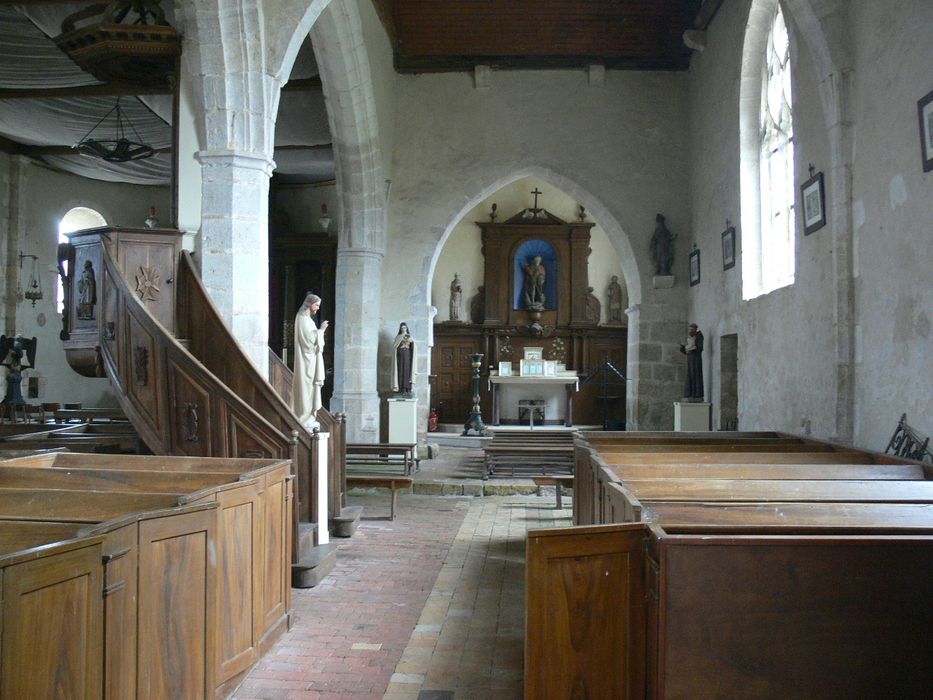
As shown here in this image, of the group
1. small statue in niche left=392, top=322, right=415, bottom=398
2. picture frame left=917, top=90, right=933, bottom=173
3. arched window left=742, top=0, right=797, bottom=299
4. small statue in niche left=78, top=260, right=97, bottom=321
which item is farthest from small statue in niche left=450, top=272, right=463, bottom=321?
picture frame left=917, top=90, right=933, bottom=173

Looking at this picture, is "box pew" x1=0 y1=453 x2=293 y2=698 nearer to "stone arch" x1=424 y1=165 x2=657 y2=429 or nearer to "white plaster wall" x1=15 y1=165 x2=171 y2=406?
"stone arch" x1=424 y1=165 x2=657 y2=429

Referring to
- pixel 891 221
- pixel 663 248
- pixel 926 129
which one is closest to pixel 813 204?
pixel 891 221

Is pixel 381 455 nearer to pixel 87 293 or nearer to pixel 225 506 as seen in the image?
pixel 87 293

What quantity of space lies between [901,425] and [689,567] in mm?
3786

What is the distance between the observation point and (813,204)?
23.6 ft

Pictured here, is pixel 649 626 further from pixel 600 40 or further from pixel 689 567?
pixel 600 40

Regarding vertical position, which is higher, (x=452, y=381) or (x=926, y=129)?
(x=926, y=129)

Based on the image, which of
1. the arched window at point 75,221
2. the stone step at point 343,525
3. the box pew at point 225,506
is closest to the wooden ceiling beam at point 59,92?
the arched window at point 75,221

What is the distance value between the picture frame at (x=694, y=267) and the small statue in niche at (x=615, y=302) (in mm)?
3970

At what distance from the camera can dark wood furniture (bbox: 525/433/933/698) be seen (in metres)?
2.33

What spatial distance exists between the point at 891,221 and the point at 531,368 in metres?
9.09

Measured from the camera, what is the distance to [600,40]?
12406mm

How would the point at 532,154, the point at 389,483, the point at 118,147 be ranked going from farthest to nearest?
the point at 532,154, the point at 118,147, the point at 389,483


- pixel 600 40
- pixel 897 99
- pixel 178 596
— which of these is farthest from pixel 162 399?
pixel 600 40
